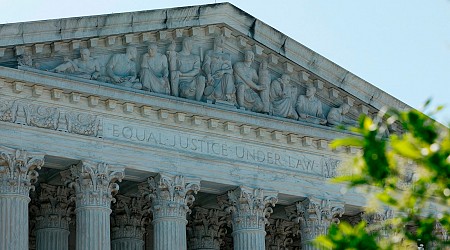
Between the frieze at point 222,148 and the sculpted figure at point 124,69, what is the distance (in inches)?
52.0

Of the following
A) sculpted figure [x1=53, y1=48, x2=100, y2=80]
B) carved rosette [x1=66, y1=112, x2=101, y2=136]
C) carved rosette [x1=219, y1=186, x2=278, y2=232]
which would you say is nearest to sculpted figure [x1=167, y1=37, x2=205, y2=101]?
sculpted figure [x1=53, y1=48, x2=100, y2=80]

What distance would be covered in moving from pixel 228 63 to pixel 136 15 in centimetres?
392

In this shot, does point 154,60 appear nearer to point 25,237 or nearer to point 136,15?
point 136,15

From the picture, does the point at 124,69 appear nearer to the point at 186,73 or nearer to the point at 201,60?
the point at 186,73

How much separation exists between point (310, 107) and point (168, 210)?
23.6 ft

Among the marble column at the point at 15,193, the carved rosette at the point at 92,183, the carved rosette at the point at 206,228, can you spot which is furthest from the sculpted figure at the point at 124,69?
the carved rosette at the point at 206,228

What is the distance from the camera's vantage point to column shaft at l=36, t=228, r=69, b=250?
3944 centimetres

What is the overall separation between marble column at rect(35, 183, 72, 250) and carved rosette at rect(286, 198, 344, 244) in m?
7.97

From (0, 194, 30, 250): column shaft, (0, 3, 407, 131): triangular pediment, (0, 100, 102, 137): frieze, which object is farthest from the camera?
(0, 3, 407, 131): triangular pediment

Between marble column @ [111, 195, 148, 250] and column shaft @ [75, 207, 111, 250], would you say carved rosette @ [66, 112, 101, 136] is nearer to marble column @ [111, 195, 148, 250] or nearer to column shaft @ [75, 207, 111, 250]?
column shaft @ [75, 207, 111, 250]

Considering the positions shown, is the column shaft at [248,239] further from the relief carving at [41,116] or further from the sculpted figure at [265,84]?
the relief carving at [41,116]

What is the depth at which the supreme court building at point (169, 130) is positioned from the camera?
118 ft

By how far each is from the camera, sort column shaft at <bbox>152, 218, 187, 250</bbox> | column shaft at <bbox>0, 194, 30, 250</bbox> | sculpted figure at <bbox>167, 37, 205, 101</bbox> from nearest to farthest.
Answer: column shaft at <bbox>0, 194, 30, 250</bbox> → column shaft at <bbox>152, 218, 187, 250</bbox> → sculpted figure at <bbox>167, 37, 205, 101</bbox>

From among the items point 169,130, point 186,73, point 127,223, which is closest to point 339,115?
point 186,73
